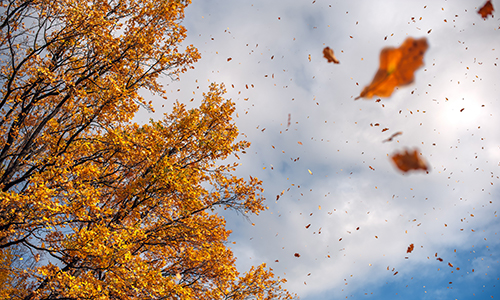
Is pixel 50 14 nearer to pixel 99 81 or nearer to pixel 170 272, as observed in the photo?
pixel 99 81

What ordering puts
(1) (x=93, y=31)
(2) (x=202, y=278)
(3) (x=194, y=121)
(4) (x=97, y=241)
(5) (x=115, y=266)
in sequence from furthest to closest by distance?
1. (2) (x=202, y=278)
2. (3) (x=194, y=121)
3. (1) (x=93, y=31)
4. (5) (x=115, y=266)
5. (4) (x=97, y=241)

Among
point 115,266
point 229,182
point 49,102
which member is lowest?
point 115,266

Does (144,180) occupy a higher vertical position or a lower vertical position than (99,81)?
lower

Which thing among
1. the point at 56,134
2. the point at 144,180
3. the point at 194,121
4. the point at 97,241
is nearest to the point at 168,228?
the point at 144,180

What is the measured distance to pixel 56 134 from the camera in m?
7.70

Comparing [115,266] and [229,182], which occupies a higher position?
[229,182]

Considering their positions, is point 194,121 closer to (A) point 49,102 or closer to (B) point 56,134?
(B) point 56,134

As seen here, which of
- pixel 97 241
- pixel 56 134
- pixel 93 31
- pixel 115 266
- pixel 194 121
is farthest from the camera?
pixel 194 121

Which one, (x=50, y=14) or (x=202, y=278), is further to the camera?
(x=202, y=278)

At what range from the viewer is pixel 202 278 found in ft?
31.1

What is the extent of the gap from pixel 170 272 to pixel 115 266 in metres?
3.10

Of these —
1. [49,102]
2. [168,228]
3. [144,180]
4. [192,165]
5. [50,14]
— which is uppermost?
[50,14]

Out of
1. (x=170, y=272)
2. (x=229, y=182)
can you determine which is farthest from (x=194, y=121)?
(x=170, y=272)

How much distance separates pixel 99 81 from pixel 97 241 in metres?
4.16
